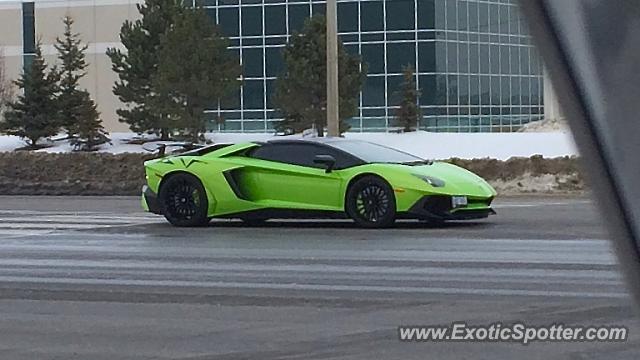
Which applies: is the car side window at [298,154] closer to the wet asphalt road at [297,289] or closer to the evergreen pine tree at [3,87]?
the wet asphalt road at [297,289]

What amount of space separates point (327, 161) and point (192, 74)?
875 inches

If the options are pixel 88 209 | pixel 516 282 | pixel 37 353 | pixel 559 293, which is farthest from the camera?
pixel 88 209

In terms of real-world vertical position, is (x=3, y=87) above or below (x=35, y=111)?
above

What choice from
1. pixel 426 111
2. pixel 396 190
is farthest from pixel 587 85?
pixel 426 111

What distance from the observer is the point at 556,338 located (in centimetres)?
702

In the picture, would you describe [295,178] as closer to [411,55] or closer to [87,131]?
[87,131]

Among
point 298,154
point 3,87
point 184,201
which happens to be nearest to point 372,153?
point 298,154

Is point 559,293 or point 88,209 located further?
point 88,209

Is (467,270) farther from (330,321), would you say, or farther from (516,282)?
(330,321)

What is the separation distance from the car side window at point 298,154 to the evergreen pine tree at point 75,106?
24363mm

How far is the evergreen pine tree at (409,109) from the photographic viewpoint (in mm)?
42906

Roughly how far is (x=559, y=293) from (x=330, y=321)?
6.44ft

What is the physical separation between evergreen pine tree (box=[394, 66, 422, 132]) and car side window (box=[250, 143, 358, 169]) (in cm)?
2745

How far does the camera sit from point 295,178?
601 inches
